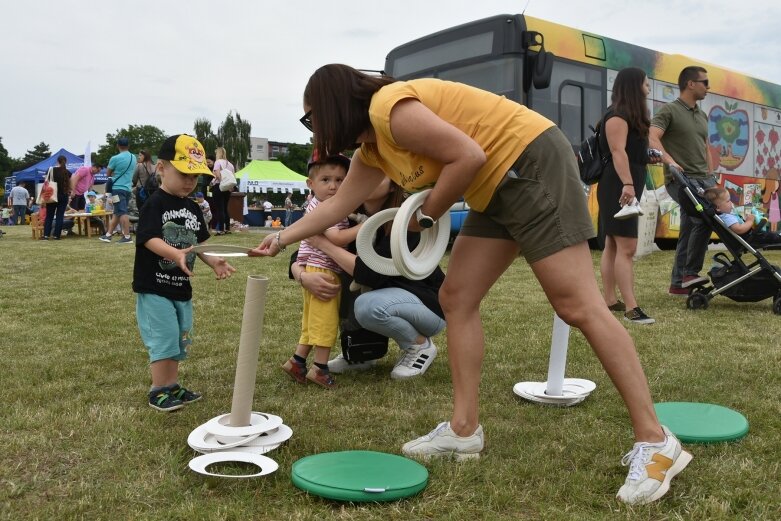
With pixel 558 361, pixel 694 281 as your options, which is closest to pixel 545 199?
pixel 558 361

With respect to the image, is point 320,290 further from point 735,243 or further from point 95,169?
point 95,169

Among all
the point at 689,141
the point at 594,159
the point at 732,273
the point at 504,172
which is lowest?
the point at 732,273

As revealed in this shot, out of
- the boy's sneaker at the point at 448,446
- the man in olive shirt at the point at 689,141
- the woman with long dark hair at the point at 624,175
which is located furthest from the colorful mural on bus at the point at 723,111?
the boy's sneaker at the point at 448,446

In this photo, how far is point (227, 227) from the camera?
14.7 m

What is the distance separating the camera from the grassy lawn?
7.13ft

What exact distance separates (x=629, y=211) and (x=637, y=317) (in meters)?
0.86

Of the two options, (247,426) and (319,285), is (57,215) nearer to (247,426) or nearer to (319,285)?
(319,285)

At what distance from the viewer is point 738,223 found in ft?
19.8

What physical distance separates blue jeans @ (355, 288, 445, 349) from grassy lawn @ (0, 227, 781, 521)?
0.28 m

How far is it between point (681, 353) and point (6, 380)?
13.2 ft

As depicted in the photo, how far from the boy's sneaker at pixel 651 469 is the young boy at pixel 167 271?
1.97 m

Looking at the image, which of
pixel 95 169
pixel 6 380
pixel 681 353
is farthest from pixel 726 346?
pixel 95 169

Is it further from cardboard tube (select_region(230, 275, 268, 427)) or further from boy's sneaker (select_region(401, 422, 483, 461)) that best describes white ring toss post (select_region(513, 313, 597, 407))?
cardboard tube (select_region(230, 275, 268, 427))

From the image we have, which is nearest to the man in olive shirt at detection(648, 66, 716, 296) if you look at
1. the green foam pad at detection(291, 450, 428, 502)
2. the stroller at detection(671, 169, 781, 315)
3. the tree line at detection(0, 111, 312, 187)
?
the stroller at detection(671, 169, 781, 315)
